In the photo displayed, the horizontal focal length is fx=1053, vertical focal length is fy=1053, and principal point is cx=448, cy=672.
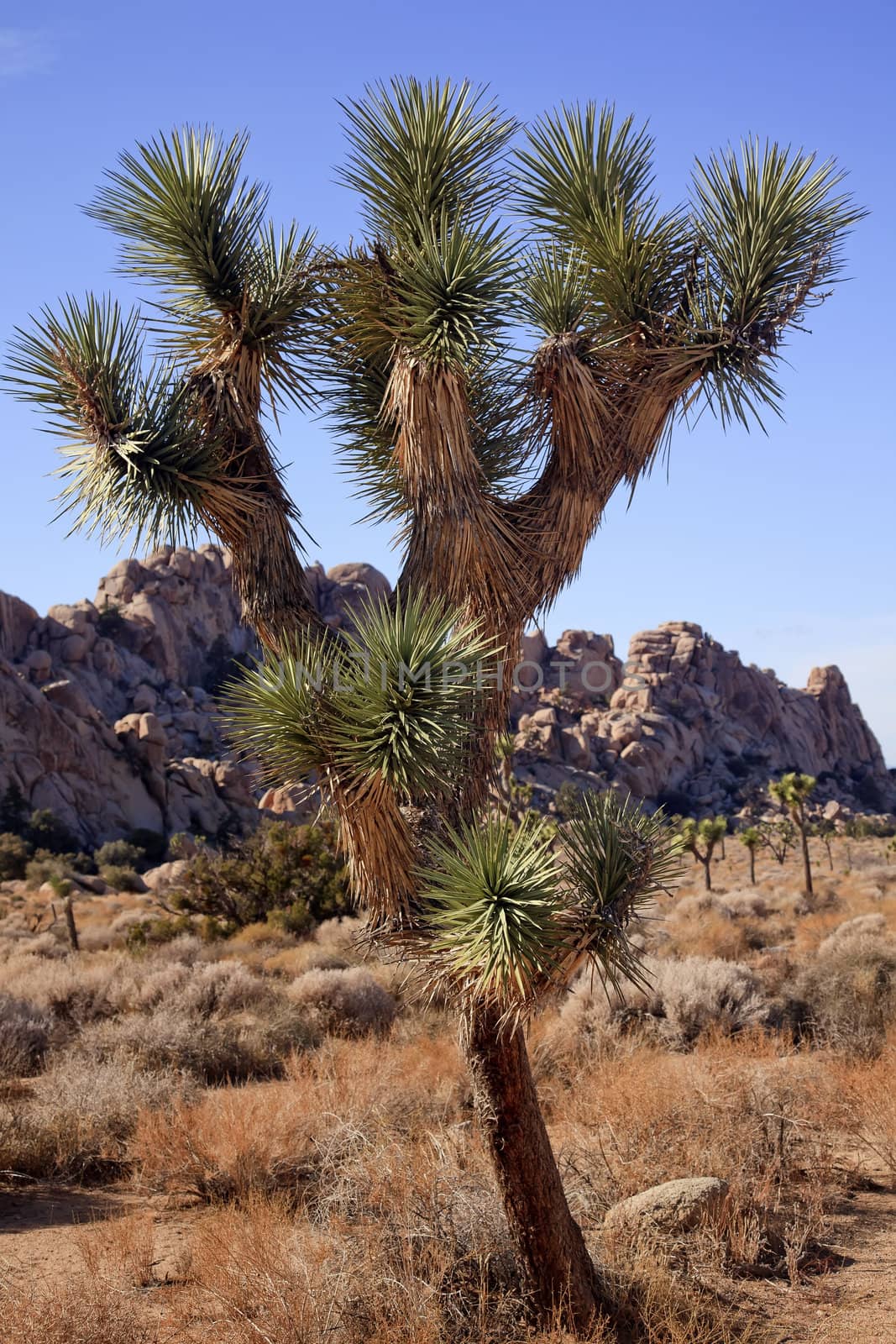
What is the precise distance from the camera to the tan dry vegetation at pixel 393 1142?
462 cm

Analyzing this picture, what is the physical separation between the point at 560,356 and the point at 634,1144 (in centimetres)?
482

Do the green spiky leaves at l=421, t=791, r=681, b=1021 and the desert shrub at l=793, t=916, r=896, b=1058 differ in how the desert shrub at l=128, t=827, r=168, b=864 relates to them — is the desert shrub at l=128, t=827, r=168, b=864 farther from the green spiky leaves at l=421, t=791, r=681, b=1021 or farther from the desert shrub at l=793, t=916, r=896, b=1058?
the green spiky leaves at l=421, t=791, r=681, b=1021

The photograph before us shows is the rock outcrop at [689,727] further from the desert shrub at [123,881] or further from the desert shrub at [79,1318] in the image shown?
the desert shrub at [79,1318]

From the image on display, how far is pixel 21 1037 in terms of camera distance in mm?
9719

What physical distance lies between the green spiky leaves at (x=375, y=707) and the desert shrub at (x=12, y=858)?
31.1m

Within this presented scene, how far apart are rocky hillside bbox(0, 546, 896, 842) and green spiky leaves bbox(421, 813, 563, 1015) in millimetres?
22538

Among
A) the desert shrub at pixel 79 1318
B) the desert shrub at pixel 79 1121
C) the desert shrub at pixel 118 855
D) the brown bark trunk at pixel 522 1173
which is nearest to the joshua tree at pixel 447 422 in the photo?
the brown bark trunk at pixel 522 1173

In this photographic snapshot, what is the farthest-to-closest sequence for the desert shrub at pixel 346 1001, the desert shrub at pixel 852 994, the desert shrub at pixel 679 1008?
the desert shrub at pixel 346 1001 → the desert shrub at pixel 679 1008 → the desert shrub at pixel 852 994

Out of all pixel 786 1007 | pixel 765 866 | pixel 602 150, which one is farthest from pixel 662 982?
pixel 765 866

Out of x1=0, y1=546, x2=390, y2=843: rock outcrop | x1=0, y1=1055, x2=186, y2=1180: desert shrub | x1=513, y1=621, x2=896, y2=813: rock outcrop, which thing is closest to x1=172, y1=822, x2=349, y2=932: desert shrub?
x1=0, y1=1055, x2=186, y2=1180: desert shrub

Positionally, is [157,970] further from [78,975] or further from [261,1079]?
[261,1079]

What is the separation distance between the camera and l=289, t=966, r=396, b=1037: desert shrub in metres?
10.7

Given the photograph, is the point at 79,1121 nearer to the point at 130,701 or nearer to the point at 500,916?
the point at 500,916

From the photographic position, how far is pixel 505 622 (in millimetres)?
4836
